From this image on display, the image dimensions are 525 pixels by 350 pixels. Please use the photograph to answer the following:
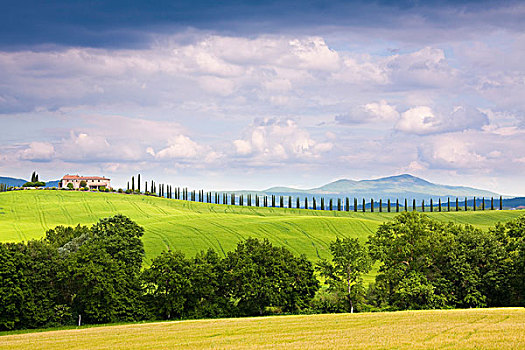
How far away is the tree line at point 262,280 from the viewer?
196ft

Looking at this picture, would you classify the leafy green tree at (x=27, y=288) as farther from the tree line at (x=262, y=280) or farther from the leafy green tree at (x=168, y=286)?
the leafy green tree at (x=168, y=286)

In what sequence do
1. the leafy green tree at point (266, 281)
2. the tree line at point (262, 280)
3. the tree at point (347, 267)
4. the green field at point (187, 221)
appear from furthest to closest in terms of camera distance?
the green field at point (187, 221) → the leafy green tree at point (266, 281) → the tree at point (347, 267) → the tree line at point (262, 280)

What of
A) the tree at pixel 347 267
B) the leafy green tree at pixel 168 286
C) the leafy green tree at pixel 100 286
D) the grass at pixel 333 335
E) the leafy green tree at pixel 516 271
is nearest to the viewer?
the grass at pixel 333 335

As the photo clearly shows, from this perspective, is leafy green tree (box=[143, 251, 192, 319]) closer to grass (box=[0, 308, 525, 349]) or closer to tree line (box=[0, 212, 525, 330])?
tree line (box=[0, 212, 525, 330])

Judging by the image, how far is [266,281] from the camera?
6475cm

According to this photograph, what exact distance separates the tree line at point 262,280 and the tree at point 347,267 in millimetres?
129

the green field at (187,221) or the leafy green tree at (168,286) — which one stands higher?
the green field at (187,221)

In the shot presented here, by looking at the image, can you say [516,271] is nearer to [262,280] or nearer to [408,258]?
[408,258]

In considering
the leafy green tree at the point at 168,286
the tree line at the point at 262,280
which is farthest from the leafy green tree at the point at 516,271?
the leafy green tree at the point at 168,286

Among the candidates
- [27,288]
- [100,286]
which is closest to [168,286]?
[100,286]

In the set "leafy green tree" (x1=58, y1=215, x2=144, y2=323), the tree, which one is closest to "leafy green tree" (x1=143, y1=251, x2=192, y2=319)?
"leafy green tree" (x1=58, y1=215, x2=144, y2=323)

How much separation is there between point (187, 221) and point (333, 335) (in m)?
96.5

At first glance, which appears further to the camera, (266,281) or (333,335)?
(266,281)

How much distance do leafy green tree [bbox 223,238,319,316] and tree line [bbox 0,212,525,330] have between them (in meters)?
0.13
